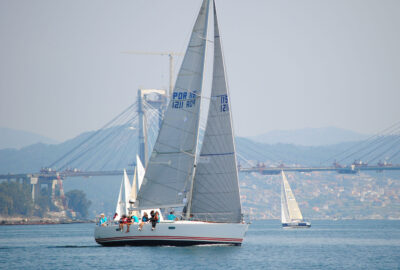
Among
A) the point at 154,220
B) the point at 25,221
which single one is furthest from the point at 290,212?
the point at 25,221

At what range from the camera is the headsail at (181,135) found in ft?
99.1

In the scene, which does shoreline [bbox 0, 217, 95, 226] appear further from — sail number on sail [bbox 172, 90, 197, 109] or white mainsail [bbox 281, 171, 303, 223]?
sail number on sail [bbox 172, 90, 197, 109]

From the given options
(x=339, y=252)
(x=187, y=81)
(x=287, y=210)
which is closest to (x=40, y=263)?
(x=187, y=81)

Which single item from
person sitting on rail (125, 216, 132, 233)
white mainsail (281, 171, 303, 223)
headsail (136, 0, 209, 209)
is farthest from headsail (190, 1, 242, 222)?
white mainsail (281, 171, 303, 223)

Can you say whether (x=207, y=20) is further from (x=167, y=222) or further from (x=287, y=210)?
(x=287, y=210)

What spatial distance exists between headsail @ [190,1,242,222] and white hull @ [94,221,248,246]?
52 cm

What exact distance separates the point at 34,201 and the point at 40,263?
92.5 meters

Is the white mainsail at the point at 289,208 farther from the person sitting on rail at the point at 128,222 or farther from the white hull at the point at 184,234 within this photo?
the person sitting on rail at the point at 128,222

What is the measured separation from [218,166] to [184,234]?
2.82 meters

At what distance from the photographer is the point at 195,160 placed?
30406 mm

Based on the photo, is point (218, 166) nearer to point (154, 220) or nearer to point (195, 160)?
point (195, 160)

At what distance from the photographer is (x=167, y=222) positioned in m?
29.6

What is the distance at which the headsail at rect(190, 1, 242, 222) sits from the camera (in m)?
29.9

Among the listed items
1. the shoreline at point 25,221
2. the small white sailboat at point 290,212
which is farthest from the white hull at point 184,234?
the shoreline at point 25,221
